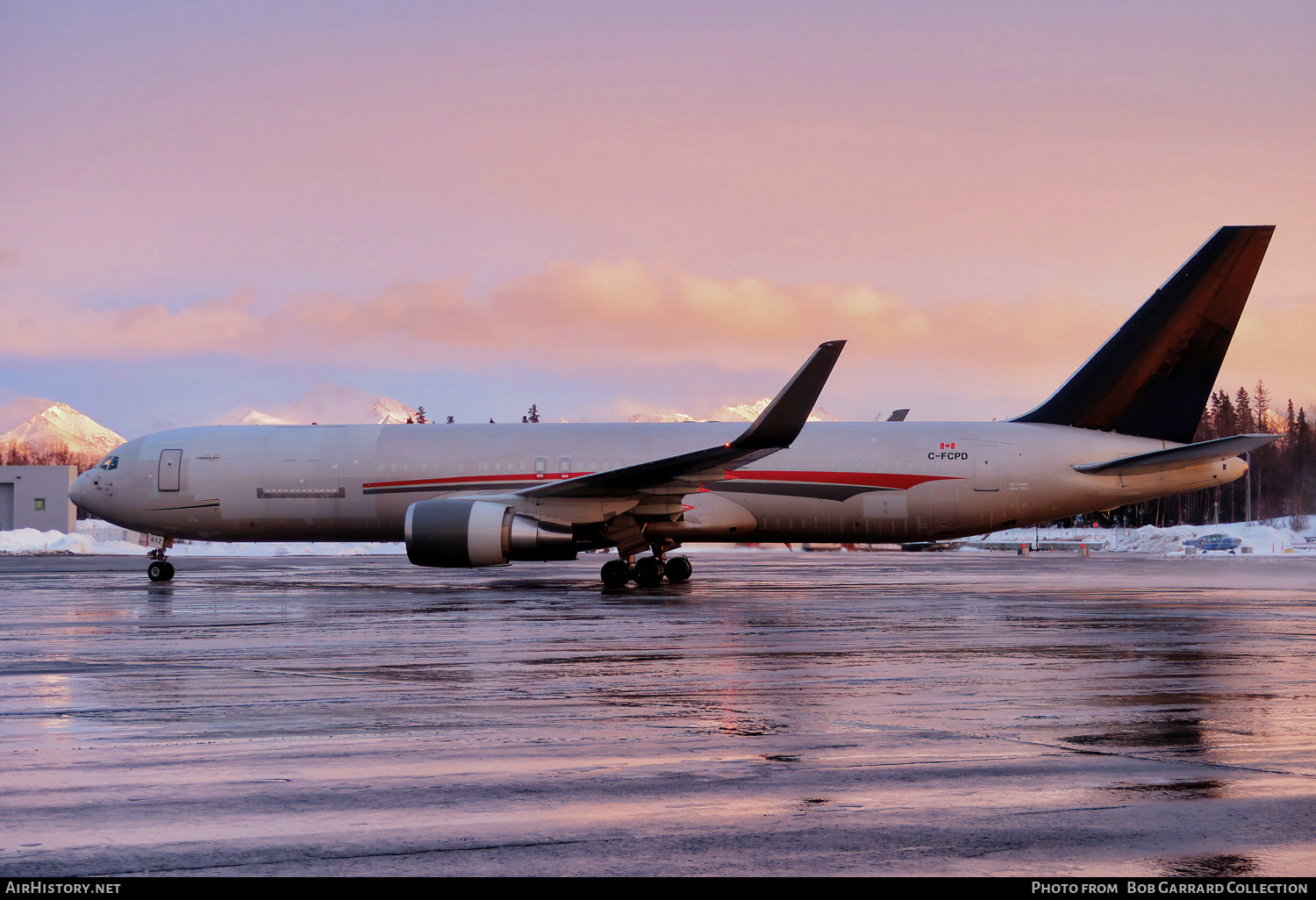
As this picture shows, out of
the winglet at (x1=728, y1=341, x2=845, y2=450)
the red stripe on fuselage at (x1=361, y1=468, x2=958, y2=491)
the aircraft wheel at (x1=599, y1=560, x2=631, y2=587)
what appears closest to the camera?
the winglet at (x1=728, y1=341, x2=845, y2=450)

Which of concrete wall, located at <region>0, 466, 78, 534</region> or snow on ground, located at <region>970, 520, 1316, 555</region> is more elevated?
concrete wall, located at <region>0, 466, 78, 534</region>

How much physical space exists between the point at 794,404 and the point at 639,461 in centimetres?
630

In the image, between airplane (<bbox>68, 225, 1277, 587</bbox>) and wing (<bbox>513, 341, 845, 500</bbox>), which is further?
airplane (<bbox>68, 225, 1277, 587</bbox>)

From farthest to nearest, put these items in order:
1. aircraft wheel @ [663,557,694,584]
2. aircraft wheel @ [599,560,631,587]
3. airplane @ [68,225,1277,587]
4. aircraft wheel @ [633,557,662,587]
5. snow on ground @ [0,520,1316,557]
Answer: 1. snow on ground @ [0,520,1316,557]
2. aircraft wheel @ [663,557,694,584]
3. aircraft wheel @ [633,557,662,587]
4. aircraft wheel @ [599,560,631,587]
5. airplane @ [68,225,1277,587]

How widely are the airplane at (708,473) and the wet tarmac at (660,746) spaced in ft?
23.7

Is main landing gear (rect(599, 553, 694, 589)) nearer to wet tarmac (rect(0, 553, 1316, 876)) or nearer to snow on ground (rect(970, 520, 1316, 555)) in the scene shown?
wet tarmac (rect(0, 553, 1316, 876))

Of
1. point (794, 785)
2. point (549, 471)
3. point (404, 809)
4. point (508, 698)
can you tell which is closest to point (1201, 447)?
point (549, 471)

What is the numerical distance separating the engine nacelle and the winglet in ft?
13.8

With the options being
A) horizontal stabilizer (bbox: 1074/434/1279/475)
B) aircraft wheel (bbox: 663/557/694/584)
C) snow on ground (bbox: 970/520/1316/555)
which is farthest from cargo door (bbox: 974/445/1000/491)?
snow on ground (bbox: 970/520/1316/555)

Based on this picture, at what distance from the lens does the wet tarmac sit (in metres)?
4.80

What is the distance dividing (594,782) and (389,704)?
10.8ft

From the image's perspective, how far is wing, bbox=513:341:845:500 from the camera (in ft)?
70.4

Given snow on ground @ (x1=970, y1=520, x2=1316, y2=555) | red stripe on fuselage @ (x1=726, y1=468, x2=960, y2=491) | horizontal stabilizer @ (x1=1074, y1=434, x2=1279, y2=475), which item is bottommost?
snow on ground @ (x1=970, y1=520, x2=1316, y2=555)

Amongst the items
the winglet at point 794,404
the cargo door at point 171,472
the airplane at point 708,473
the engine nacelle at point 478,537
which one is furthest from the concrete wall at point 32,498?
the winglet at point 794,404
